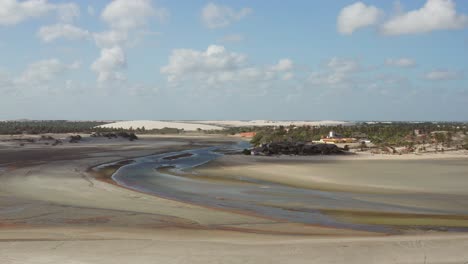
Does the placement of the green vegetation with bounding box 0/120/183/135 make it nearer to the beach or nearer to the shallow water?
the shallow water

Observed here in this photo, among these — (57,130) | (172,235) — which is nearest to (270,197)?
(172,235)

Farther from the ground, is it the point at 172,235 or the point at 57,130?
the point at 57,130

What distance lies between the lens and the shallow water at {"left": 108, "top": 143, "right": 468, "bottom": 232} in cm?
1472

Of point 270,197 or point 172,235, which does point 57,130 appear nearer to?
point 270,197

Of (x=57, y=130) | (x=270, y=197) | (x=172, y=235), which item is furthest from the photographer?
(x=57, y=130)

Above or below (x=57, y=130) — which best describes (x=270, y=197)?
below

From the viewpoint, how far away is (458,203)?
16531 millimetres

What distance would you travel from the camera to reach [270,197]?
1806 cm

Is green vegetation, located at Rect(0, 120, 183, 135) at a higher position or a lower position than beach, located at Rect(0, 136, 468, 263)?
higher

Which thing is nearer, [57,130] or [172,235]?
[172,235]

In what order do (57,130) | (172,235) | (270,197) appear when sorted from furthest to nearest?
(57,130)
(270,197)
(172,235)

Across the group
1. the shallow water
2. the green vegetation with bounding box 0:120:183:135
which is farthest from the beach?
the green vegetation with bounding box 0:120:183:135

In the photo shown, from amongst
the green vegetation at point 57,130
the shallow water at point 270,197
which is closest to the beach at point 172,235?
the shallow water at point 270,197

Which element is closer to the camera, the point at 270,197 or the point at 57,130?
the point at 270,197
